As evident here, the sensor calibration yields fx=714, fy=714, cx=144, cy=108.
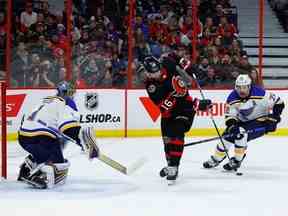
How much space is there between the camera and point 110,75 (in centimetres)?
909

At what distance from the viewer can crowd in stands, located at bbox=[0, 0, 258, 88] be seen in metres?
8.86

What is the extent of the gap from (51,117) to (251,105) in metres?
1.99

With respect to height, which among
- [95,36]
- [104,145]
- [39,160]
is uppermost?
[95,36]

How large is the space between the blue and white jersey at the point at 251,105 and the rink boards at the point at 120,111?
2746 mm

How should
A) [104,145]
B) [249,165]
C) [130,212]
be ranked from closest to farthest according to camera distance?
[130,212], [249,165], [104,145]

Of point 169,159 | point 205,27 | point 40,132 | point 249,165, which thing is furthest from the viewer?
point 205,27

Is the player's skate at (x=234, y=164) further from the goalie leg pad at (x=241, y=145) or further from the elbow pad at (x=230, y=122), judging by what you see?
the elbow pad at (x=230, y=122)

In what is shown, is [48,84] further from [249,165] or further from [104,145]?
[249,165]

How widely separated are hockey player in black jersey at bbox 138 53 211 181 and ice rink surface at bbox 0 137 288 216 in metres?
0.27

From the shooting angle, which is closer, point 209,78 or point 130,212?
point 130,212

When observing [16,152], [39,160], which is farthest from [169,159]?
[16,152]

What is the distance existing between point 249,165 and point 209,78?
272cm

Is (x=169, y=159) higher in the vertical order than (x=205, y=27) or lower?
lower

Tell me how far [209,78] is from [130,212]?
4879mm
